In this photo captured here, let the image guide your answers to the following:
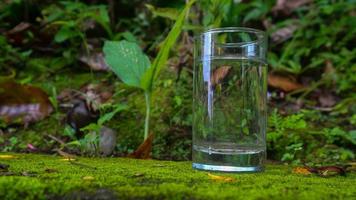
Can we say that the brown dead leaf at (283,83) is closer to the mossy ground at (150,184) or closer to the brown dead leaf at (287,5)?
the brown dead leaf at (287,5)

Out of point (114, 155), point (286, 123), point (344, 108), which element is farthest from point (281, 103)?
point (114, 155)

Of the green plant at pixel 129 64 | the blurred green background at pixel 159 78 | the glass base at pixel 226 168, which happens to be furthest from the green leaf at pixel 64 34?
the glass base at pixel 226 168

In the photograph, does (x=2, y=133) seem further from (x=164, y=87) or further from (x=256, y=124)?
(x=256, y=124)

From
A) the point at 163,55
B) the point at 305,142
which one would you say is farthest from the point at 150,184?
the point at 305,142

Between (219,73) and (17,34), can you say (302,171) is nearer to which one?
(219,73)

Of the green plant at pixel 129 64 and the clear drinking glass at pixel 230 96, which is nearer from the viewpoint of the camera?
the clear drinking glass at pixel 230 96

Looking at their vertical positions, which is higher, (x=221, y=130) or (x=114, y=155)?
(x=221, y=130)

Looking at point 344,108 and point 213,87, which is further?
point 344,108
